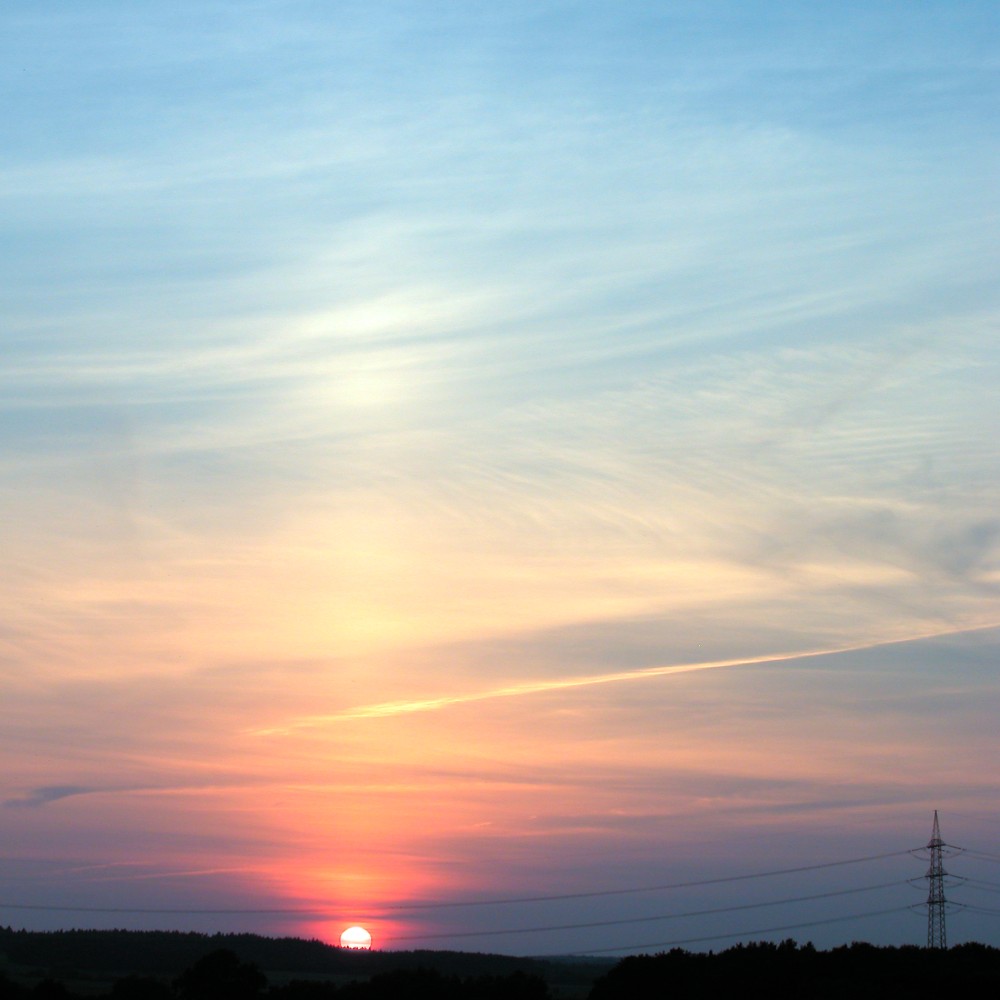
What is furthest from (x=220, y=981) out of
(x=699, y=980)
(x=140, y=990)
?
(x=699, y=980)

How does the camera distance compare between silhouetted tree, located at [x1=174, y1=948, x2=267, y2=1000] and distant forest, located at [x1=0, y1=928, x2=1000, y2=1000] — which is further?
silhouetted tree, located at [x1=174, y1=948, x2=267, y2=1000]

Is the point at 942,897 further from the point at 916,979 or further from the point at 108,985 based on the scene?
the point at 108,985

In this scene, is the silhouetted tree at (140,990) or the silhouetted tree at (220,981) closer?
the silhouetted tree at (220,981)

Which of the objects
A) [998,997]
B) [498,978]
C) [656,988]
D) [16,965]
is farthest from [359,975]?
[998,997]

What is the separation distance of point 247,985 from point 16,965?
312 feet

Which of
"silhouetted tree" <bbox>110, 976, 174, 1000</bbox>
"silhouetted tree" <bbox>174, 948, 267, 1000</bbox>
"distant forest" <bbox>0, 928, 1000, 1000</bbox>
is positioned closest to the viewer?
"distant forest" <bbox>0, 928, 1000, 1000</bbox>

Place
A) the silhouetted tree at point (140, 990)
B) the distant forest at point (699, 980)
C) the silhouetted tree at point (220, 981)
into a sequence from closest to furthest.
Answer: the distant forest at point (699, 980)
the silhouetted tree at point (220, 981)
the silhouetted tree at point (140, 990)

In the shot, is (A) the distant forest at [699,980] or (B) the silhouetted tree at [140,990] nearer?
(A) the distant forest at [699,980]

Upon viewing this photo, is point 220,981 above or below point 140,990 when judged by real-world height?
above

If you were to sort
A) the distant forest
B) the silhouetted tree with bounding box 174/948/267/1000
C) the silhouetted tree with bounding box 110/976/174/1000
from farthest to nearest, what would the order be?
the silhouetted tree with bounding box 110/976/174/1000, the silhouetted tree with bounding box 174/948/267/1000, the distant forest

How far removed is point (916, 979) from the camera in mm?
89688

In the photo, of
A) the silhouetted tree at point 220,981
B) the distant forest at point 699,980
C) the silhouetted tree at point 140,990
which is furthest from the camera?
the silhouetted tree at point 140,990

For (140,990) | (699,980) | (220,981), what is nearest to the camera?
(699,980)

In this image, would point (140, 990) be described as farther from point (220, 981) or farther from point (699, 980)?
point (699, 980)
